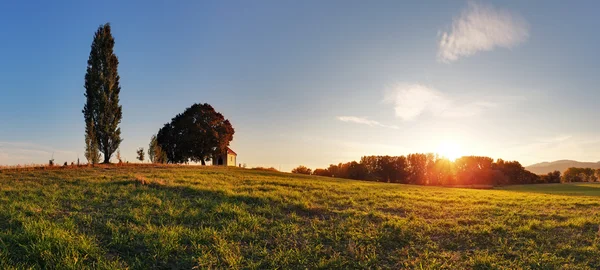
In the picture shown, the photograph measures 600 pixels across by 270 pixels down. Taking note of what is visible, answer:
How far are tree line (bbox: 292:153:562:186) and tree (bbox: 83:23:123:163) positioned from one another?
154 feet

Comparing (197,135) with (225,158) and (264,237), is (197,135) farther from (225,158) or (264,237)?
(264,237)

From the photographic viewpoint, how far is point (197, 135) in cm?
4819

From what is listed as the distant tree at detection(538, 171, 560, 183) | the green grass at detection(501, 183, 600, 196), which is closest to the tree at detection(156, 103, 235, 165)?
the green grass at detection(501, 183, 600, 196)

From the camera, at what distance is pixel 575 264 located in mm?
7109

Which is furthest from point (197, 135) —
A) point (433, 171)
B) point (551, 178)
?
point (551, 178)

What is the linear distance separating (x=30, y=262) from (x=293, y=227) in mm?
5729

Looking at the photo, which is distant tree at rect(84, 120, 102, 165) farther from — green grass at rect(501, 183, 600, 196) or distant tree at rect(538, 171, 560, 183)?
distant tree at rect(538, 171, 560, 183)

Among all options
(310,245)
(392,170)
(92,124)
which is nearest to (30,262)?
(310,245)

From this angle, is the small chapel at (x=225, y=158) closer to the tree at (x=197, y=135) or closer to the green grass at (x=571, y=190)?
the tree at (x=197, y=135)

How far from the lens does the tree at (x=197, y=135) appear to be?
159ft

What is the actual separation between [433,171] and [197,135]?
61323 millimetres

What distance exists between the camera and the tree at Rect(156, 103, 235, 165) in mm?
48500

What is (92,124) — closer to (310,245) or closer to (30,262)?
(30,262)

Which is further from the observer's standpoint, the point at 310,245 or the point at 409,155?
the point at 409,155
